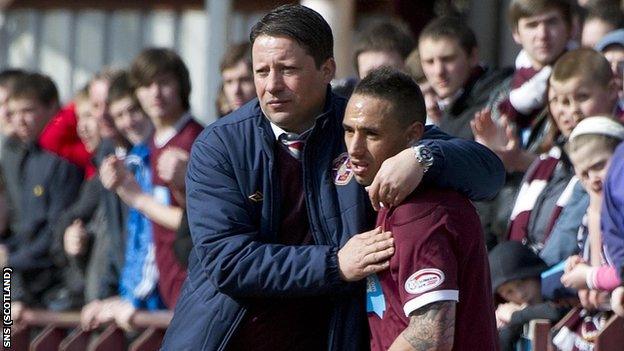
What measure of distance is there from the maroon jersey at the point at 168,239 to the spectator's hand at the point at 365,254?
2652mm

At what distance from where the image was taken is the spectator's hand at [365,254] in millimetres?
4023

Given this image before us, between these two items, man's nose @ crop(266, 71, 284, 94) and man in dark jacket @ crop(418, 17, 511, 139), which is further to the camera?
man in dark jacket @ crop(418, 17, 511, 139)

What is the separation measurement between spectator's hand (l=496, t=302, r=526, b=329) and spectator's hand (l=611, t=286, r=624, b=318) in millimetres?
540

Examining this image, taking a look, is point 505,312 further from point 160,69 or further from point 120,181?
point 160,69

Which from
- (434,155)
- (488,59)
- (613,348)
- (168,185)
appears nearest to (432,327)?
(434,155)

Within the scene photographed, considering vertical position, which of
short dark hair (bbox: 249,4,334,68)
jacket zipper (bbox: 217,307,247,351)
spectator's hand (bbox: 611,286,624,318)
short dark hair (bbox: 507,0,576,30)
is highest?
short dark hair (bbox: 249,4,334,68)

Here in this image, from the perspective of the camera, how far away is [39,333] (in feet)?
23.5

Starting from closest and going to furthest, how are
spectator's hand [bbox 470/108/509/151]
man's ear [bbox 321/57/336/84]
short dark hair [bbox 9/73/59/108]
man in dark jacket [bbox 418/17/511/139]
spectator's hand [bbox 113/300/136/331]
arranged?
man's ear [bbox 321/57/336/84] → spectator's hand [bbox 470/108/509/151] → spectator's hand [bbox 113/300/136/331] → man in dark jacket [bbox 418/17/511/139] → short dark hair [bbox 9/73/59/108]

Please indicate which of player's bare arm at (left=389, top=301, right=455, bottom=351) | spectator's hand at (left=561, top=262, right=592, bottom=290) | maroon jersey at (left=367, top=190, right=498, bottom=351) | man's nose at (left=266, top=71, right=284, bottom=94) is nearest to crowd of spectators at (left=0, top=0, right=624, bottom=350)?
spectator's hand at (left=561, top=262, right=592, bottom=290)

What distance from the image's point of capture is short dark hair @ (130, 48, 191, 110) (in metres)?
7.07

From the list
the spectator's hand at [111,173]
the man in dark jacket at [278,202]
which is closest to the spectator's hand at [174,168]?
the spectator's hand at [111,173]

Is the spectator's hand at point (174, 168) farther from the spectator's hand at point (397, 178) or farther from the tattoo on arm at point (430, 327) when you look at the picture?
the tattoo on arm at point (430, 327)

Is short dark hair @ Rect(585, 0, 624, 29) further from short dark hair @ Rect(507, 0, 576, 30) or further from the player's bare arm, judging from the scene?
the player's bare arm

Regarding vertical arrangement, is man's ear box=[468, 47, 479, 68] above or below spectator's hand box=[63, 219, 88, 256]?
above
